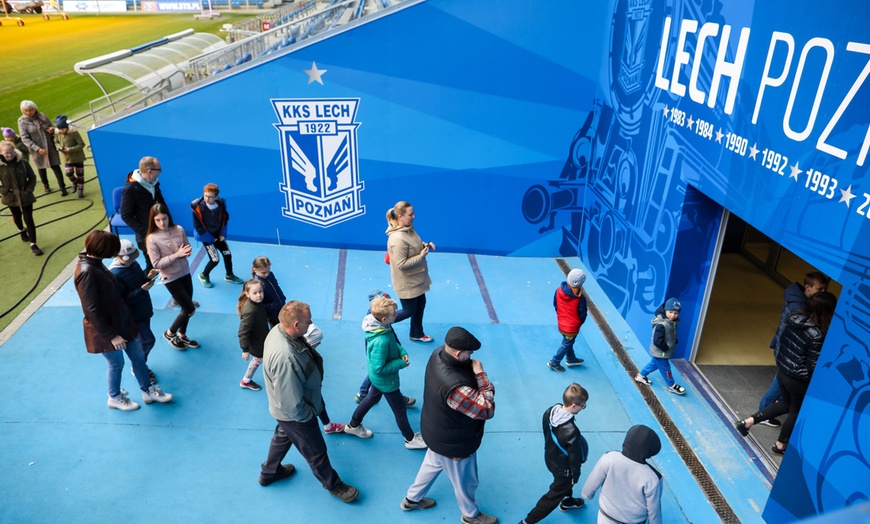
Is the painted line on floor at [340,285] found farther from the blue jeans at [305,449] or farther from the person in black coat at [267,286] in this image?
the blue jeans at [305,449]

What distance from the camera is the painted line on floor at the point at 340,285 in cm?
737

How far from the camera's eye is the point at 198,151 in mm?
8461

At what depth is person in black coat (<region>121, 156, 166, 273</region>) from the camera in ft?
20.9

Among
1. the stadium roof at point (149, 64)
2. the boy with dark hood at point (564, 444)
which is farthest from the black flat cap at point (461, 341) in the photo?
the stadium roof at point (149, 64)

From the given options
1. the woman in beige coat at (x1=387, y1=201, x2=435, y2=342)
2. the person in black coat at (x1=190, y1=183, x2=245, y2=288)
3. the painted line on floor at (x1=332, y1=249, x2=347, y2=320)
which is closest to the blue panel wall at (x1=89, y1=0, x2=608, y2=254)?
the painted line on floor at (x1=332, y1=249, x2=347, y2=320)

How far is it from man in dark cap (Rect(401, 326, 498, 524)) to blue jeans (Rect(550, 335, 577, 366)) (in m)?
2.22

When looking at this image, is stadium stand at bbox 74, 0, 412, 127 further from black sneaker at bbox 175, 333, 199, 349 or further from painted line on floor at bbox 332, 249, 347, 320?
black sneaker at bbox 175, 333, 199, 349

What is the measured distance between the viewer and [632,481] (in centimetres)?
348

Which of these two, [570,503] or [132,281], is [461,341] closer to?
[570,503]

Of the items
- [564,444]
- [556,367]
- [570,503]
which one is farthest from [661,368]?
[564,444]

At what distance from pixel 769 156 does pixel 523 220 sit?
176 inches

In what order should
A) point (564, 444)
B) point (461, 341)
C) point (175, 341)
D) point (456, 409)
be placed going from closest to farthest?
point (461, 341) → point (456, 409) → point (564, 444) → point (175, 341)

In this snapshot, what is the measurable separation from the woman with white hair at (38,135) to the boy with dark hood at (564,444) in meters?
9.46

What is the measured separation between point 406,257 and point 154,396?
269 centimetres
